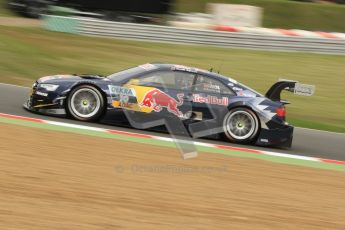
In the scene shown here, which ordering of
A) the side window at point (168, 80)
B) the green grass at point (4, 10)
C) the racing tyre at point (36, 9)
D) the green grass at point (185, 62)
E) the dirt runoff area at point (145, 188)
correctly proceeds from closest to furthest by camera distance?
the dirt runoff area at point (145, 188) → the side window at point (168, 80) → the green grass at point (185, 62) → the racing tyre at point (36, 9) → the green grass at point (4, 10)

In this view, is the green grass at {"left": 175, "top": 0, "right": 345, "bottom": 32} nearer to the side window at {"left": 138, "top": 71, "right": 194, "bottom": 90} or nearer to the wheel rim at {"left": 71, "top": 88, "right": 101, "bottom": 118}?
the side window at {"left": 138, "top": 71, "right": 194, "bottom": 90}

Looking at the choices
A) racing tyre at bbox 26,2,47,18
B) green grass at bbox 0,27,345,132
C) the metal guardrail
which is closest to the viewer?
green grass at bbox 0,27,345,132

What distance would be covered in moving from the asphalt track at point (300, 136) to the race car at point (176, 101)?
18 cm

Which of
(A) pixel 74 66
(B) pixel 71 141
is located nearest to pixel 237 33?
(A) pixel 74 66

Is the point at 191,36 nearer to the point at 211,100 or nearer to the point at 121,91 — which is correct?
the point at 211,100

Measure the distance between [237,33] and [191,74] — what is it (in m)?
12.8

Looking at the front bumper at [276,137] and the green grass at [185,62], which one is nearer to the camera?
the front bumper at [276,137]

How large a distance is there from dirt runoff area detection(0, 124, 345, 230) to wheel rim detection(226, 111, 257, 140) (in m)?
1.48

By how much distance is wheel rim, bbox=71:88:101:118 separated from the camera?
10352 millimetres

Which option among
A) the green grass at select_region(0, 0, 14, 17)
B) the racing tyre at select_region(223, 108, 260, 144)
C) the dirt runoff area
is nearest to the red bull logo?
the racing tyre at select_region(223, 108, 260, 144)

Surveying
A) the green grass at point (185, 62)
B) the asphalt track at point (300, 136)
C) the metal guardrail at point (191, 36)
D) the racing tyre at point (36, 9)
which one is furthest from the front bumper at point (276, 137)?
the racing tyre at point (36, 9)

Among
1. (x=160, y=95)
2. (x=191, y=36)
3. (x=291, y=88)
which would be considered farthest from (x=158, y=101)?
(x=191, y=36)

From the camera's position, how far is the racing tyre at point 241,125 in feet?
34.7

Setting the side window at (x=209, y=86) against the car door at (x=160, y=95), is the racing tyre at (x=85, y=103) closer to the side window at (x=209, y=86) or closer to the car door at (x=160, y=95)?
the car door at (x=160, y=95)
